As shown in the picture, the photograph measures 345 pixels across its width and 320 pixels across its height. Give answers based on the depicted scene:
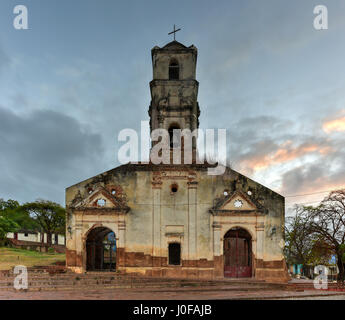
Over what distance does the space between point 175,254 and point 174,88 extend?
11.7 metres

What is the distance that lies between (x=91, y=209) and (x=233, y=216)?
30.8ft

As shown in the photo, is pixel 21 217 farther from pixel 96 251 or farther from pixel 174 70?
pixel 174 70

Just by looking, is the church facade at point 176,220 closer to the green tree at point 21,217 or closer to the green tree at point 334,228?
the green tree at point 334,228

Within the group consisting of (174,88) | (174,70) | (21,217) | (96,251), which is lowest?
(96,251)

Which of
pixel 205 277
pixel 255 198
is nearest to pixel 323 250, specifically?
pixel 255 198

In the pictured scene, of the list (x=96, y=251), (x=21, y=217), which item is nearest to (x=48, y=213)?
(x=21, y=217)

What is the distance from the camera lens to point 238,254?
30.4 metres

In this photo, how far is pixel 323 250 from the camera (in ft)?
98.2

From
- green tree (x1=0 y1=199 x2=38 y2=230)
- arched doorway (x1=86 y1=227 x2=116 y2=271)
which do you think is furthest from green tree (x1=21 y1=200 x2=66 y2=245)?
arched doorway (x1=86 y1=227 x2=116 y2=271)

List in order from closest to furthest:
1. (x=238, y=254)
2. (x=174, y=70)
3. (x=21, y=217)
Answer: (x=174, y=70)
(x=238, y=254)
(x=21, y=217)

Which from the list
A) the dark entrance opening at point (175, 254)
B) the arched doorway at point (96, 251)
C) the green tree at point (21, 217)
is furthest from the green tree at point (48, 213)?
the dark entrance opening at point (175, 254)

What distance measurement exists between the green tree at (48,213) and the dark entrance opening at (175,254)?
37.7 meters

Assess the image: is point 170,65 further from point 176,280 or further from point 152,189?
point 176,280

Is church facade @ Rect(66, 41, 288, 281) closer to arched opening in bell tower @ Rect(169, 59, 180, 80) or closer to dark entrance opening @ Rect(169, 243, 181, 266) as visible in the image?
dark entrance opening @ Rect(169, 243, 181, 266)
